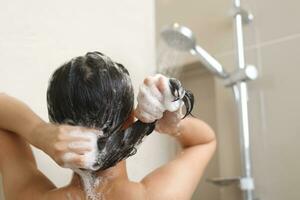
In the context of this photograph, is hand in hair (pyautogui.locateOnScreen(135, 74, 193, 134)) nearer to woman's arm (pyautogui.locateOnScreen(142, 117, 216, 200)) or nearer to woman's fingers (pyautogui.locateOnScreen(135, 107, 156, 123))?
woman's fingers (pyautogui.locateOnScreen(135, 107, 156, 123))

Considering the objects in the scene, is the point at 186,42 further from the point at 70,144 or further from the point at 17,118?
the point at 70,144

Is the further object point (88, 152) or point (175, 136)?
point (175, 136)

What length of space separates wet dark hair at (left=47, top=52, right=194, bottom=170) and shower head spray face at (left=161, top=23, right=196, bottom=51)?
0.66m

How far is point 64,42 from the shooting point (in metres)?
0.95

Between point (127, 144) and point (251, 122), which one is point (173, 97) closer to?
point (127, 144)

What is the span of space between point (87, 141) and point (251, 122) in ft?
2.81

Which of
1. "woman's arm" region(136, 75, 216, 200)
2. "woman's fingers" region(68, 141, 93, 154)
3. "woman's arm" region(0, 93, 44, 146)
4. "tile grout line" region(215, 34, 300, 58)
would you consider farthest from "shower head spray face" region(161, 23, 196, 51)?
"woman's fingers" region(68, 141, 93, 154)

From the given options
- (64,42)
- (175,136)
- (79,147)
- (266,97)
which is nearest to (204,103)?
(266,97)

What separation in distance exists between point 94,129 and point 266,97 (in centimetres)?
83

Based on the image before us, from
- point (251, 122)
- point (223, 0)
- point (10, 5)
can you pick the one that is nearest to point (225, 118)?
point (251, 122)

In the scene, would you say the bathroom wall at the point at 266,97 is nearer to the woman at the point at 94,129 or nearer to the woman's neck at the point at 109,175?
the woman at the point at 94,129

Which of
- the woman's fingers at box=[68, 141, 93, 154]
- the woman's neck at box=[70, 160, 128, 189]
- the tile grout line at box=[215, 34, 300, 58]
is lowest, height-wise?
the woman's neck at box=[70, 160, 128, 189]

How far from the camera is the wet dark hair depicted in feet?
1.82

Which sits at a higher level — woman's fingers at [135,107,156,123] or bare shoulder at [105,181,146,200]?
woman's fingers at [135,107,156,123]
